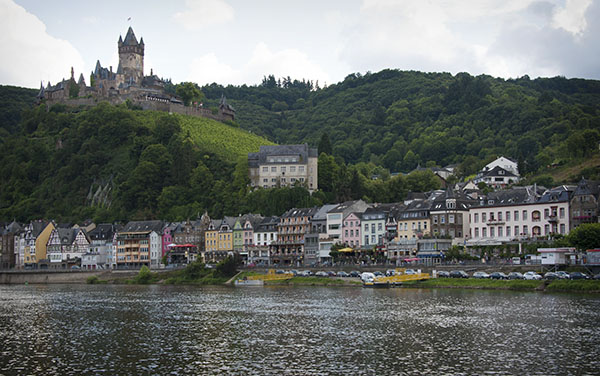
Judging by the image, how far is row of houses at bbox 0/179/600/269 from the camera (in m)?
91.2

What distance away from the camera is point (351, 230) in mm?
112812

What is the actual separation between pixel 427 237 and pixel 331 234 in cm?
1922

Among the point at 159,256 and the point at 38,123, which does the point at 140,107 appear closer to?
the point at 38,123

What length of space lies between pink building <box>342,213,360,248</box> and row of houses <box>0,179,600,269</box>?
151mm

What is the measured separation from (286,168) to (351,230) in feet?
114

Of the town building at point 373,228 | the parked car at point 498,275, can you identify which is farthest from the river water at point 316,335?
the town building at point 373,228

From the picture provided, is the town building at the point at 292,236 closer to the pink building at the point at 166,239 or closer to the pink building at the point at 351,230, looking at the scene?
the pink building at the point at 351,230

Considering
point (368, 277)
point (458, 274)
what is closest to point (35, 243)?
point (368, 277)

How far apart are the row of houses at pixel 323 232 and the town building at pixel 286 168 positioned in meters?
14.5

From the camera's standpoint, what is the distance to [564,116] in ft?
611

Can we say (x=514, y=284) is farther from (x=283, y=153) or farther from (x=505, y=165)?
(x=505, y=165)

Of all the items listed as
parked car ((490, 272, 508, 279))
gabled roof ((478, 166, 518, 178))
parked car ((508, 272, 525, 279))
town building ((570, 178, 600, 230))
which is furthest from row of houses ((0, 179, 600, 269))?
gabled roof ((478, 166, 518, 178))

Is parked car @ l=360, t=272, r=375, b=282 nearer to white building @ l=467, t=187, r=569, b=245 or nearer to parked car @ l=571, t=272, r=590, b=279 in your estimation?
white building @ l=467, t=187, r=569, b=245

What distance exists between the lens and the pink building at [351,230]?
112 metres
